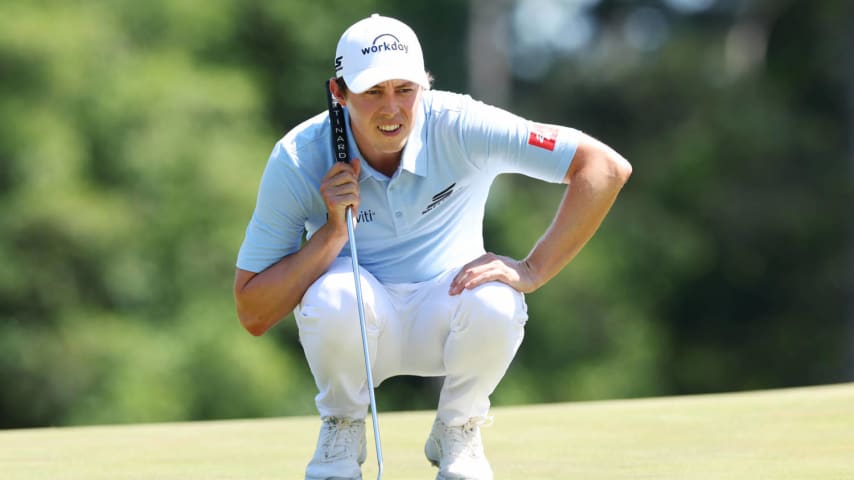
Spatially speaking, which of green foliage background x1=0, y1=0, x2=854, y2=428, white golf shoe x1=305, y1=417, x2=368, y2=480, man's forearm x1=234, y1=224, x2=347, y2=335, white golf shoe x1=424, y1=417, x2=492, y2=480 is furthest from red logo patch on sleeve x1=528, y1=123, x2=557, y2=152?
green foliage background x1=0, y1=0, x2=854, y2=428

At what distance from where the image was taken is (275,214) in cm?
347

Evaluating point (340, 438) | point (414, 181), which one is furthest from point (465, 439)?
point (414, 181)

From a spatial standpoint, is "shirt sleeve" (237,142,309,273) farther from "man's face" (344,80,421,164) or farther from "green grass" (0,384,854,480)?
"green grass" (0,384,854,480)

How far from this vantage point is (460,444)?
3498 mm

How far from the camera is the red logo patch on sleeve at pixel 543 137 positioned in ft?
11.7

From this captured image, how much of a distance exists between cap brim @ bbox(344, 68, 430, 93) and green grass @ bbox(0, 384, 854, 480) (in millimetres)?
1004

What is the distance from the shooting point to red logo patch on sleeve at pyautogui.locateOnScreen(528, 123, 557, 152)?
356cm

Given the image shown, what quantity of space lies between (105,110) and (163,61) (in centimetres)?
93

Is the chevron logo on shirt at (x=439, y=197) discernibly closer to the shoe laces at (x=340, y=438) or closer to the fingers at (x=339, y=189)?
the fingers at (x=339, y=189)

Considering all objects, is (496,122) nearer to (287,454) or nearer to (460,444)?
(460,444)

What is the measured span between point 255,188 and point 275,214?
9.62 meters

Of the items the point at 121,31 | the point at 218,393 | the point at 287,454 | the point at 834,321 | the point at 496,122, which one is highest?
the point at 496,122

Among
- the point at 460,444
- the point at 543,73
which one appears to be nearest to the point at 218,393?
the point at 543,73

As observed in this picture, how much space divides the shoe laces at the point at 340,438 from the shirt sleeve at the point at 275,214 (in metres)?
0.39
